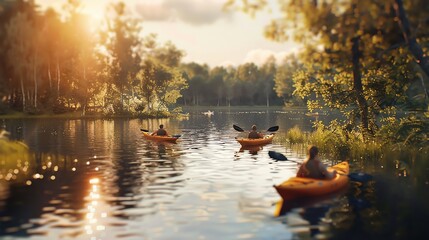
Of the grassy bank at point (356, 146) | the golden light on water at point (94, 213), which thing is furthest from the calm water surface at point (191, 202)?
the grassy bank at point (356, 146)

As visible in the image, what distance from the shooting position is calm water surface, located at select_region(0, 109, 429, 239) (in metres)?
12.1

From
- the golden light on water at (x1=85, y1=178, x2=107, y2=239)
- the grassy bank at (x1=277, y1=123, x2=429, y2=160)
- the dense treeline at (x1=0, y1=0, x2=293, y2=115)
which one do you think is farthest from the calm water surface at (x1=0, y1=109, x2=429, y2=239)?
the dense treeline at (x1=0, y1=0, x2=293, y2=115)

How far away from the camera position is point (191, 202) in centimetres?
1549

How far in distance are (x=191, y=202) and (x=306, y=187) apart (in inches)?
154

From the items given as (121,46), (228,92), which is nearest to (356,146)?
(121,46)

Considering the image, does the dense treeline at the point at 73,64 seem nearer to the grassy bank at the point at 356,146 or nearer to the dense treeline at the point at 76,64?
the dense treeline at the point at 76,64

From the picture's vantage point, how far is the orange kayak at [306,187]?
15.3 m

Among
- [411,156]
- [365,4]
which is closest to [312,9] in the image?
[365,4]

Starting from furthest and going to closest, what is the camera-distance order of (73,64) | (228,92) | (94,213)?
(228,92) < (73,64) < (94,213)

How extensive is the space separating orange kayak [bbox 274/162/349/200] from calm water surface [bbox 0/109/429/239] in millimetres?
413

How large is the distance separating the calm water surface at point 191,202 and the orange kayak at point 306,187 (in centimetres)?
41

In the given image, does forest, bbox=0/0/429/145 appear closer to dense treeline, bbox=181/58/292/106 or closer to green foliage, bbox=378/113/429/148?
green foliage, bbox=378/113/429/148

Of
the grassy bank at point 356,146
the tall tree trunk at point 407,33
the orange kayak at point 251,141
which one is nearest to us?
the tall tree trunk at point 407,33

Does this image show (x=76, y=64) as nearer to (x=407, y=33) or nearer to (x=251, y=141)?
(x=251, y=141)
